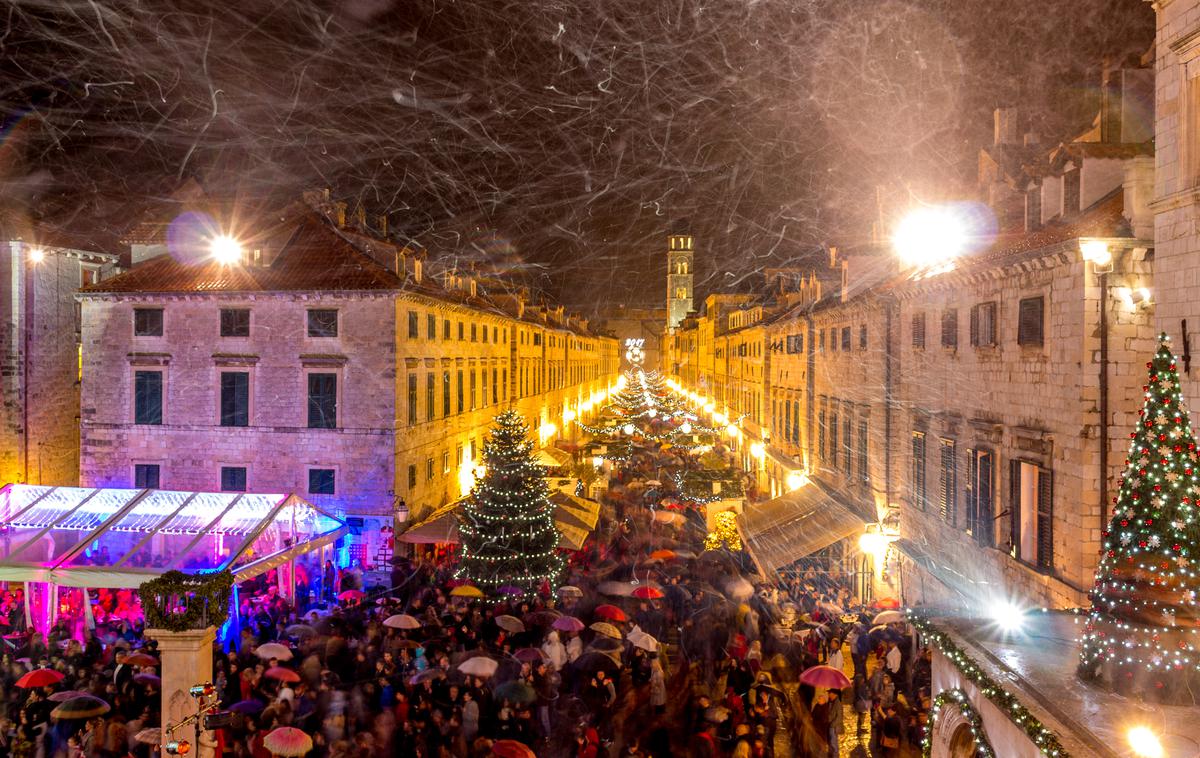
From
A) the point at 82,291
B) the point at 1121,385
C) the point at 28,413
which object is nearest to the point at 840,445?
the point at 1121,385

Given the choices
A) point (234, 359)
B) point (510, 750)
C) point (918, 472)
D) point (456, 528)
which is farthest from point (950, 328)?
point (234, 359)

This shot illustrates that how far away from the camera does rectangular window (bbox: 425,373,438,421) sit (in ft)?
101

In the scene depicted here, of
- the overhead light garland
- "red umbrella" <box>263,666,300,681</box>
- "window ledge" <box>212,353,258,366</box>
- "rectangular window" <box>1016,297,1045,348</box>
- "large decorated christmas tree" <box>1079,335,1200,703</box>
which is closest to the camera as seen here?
the overhead light garland

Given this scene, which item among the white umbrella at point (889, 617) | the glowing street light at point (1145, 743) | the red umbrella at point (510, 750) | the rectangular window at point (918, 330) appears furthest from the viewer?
the rectangular window at point (918, 330)

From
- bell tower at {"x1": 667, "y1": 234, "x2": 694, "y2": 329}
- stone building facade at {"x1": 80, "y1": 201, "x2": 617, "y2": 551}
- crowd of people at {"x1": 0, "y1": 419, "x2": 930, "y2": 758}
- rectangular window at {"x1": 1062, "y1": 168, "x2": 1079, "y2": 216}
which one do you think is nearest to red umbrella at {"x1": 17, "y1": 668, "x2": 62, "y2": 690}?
crowd of people at {"x1": 0, "y1": 419, "x2": 930, "y2": 758}

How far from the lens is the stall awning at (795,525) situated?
69.5 ft

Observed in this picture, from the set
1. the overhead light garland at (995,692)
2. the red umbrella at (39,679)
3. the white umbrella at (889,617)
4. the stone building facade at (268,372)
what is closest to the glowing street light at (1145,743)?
the overhead light garland at (995,692)

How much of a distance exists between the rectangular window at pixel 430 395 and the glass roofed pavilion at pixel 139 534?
8271mm

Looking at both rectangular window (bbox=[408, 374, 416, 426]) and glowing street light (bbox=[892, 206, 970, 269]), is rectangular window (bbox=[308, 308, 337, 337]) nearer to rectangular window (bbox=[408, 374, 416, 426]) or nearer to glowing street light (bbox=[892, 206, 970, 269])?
rectangular window (bbox=[408, 374, 416, 426])

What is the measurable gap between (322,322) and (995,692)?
24217 mm

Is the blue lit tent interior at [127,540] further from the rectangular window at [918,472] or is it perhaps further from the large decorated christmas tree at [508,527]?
the rectangular window at [918,472]

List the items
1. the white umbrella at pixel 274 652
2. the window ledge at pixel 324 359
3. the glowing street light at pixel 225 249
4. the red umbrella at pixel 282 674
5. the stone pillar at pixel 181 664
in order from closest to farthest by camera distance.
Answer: the stone pillar at pixel 181 664 < the red umbrella at pixel 282 674 < the white umbrella at pixel 274 652 < the window ledge at pixel 324 359 < the glowing street light at pixel 225 249

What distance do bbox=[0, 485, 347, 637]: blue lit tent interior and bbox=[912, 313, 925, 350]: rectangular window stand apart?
15678 mm

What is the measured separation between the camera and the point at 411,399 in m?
29.1
